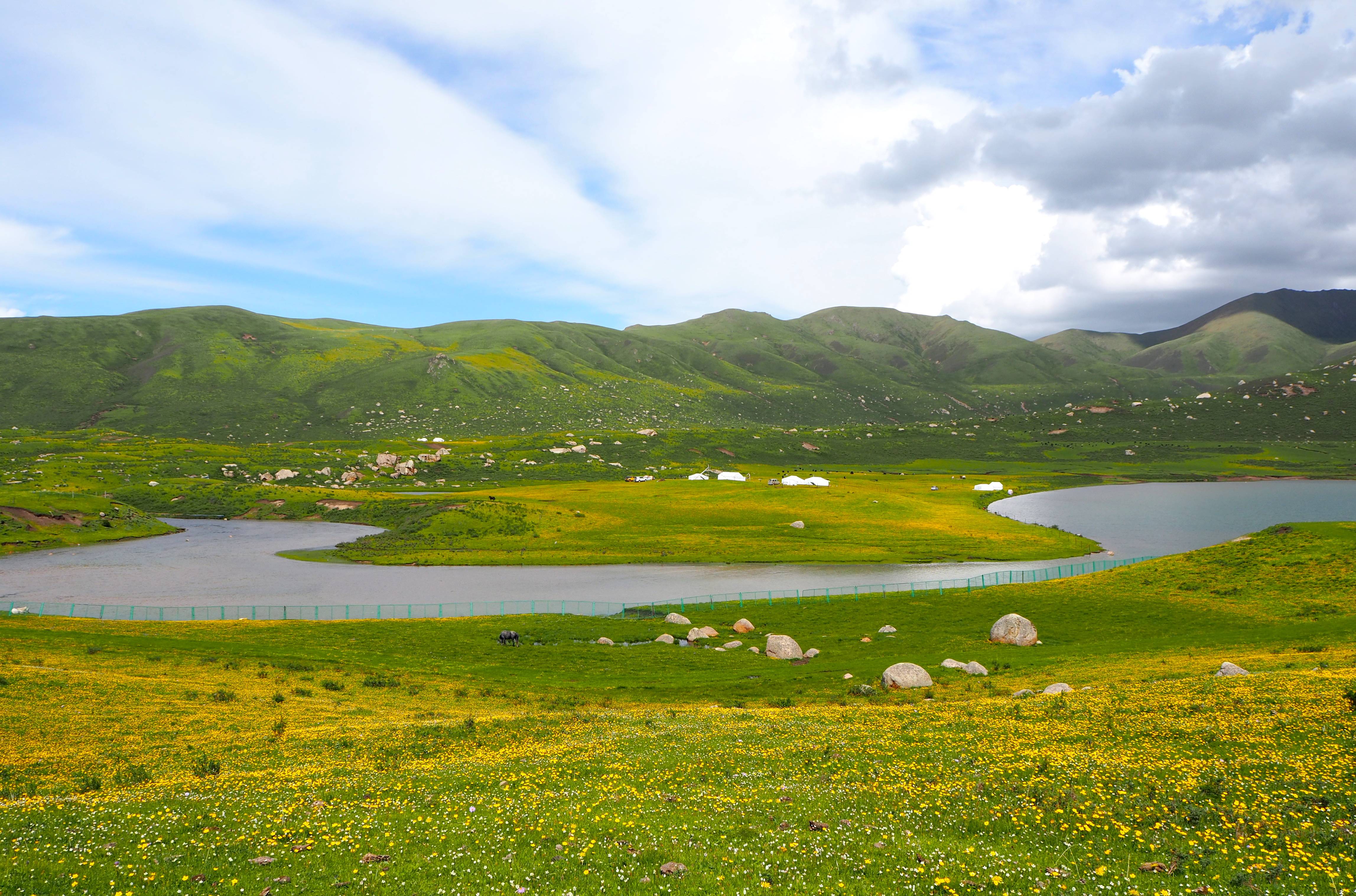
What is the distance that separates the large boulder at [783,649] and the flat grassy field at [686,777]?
21.6ft

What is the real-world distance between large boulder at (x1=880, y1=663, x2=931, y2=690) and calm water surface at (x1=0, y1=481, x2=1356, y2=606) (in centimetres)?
5196

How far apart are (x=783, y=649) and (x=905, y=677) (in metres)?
18.7

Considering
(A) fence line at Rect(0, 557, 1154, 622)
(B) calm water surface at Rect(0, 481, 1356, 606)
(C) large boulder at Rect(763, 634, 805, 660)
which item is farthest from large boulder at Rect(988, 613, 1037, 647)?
(B) calm water surface at Rect(0, 481, 1356, 606)

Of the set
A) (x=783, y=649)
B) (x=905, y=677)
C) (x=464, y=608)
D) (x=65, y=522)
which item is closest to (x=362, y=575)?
(x=464, y=608)

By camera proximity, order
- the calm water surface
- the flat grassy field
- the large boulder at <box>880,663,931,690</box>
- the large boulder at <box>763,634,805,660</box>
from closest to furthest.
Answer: the flat grassy field, the large boulder at <box>880,663,931,690</box>, the large boulder at <box>763,634,805,660</box>, the calm water surface

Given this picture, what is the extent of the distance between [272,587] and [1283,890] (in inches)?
4539

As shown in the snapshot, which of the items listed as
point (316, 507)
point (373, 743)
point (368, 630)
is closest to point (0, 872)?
point (373, 743)

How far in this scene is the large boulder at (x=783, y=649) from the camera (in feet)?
217

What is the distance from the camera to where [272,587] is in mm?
104688

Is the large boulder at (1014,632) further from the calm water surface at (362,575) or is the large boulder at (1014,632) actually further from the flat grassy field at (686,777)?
the calm water surface at (362,575)

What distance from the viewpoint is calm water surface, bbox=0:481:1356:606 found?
9956cm

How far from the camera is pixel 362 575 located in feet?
379

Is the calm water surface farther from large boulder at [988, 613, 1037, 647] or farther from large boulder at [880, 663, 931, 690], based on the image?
large boulder at [880, 663, 931, 690]

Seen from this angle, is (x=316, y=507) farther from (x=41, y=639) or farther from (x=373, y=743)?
(x=373, y=743)
